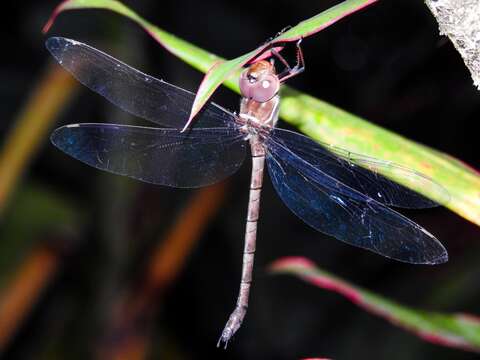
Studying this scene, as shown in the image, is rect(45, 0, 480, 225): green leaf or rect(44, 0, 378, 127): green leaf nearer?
rect(44, 0, 378, 127): green leaf

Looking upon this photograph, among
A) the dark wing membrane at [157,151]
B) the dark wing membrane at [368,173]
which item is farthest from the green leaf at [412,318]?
the dark wing membrane at [157,151]

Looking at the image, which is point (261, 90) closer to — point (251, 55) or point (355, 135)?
point (355, 135)

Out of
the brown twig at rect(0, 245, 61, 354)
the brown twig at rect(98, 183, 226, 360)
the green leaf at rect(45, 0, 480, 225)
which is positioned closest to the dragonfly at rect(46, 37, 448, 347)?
the green leaf at rect(45, 0, 480, 225)

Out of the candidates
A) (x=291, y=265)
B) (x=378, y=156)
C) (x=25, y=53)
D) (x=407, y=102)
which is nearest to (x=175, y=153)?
(x=291, y=265)

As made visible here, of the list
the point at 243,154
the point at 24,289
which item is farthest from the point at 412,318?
the point at 24,289

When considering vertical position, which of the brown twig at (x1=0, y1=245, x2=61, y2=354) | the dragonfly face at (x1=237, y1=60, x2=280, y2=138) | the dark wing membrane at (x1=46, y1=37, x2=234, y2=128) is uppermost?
the dragonfly face at (x1=237, y1=60, x2=280, y2=138)

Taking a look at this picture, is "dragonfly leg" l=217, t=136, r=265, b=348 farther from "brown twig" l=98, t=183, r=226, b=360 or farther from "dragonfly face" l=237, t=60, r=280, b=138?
"brown twig" l=98, t=183, r=226, b=360

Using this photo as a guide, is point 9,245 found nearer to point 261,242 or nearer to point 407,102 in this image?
point 261,242
